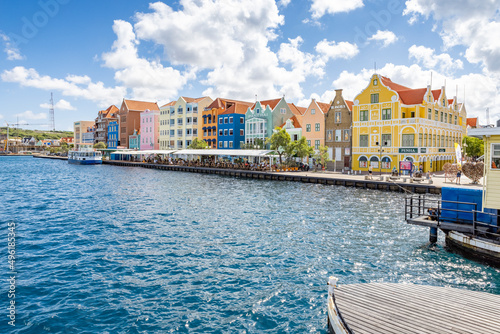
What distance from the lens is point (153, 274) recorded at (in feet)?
46.9

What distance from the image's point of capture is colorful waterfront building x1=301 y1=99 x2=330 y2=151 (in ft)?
214

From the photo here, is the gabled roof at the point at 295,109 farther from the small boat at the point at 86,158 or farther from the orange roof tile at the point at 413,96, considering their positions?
the small boat at the point at 86,158

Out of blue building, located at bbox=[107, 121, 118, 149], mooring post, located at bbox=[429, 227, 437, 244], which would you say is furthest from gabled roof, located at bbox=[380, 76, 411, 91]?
blue building, located at bbox=[107, 121, 118, 149]

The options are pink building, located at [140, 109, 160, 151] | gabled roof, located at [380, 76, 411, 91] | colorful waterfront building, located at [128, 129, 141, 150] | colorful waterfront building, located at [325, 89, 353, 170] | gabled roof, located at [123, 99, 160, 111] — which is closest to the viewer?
Answer: gabled roof, located at [380, 76, 411, 91]

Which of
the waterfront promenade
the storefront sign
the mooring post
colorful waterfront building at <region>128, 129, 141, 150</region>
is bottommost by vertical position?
the mooring post

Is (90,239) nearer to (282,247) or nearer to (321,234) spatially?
(282,247)

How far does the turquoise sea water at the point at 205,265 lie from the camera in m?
11.0

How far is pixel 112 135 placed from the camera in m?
134

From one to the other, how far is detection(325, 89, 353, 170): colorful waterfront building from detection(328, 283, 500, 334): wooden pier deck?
170 ft

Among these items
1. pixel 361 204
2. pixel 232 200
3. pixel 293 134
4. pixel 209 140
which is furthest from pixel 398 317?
pixel 209 140

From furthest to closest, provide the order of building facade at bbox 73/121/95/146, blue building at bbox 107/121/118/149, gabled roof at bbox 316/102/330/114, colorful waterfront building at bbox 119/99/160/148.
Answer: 1. building facade at bbox 73/121/95/146
2. blue building at bbox 107/121/118/149
3. colorful waterfront building at bbox 119/99/160/148
4. gabled roof at bbox 316/102/330/114

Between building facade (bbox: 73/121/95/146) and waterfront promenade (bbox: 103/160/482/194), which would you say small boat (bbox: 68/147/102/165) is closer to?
waterfront promenade (bbox: 103/160/482/194)

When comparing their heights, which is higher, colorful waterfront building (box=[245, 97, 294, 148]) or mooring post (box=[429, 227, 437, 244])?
colorful waterfront building (box=[245, 97, 294, 148])

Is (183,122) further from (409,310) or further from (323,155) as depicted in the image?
(409,310)
